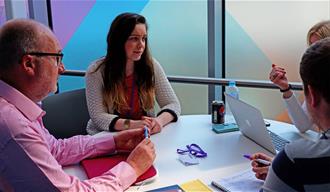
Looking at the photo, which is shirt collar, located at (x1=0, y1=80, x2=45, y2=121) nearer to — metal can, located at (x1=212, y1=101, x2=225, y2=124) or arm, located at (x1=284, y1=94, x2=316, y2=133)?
metal can, located at (x1=212, y1=101, x2=225, y2=124)

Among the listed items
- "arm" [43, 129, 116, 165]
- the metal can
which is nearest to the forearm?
"arm" [43, 129, 116, 165]

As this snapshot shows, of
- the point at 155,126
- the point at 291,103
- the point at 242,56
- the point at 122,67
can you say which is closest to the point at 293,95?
the point at 291,103

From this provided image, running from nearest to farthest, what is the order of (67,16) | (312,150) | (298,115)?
(312,150)
(298,115)
(67,16)

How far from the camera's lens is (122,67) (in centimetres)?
225

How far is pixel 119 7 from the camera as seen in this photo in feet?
11.7

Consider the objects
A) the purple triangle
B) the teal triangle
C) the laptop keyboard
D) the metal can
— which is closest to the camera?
the laptop keyboard

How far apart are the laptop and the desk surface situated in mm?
35

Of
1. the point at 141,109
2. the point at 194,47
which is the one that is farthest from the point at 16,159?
the point at 194,47

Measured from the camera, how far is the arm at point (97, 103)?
6.54 feet

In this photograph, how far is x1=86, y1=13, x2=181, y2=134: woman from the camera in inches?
83.7

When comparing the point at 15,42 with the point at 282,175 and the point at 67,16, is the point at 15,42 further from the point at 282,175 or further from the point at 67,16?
the point at 67,16

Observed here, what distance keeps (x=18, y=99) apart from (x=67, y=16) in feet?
9.18

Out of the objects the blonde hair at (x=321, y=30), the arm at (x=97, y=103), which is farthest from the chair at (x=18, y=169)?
the blonde hair at (x=321, y=30)

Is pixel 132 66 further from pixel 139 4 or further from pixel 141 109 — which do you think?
pixel 139 4
